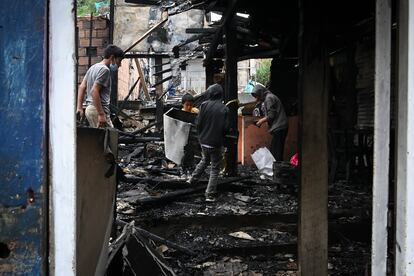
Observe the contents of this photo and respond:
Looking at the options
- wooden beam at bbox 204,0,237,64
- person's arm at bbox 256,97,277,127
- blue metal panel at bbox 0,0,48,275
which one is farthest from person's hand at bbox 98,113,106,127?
blue metal panel at bbox 0,0,48,275

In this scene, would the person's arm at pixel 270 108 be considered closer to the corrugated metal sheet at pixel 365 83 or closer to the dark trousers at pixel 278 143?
the dark trousers at pixel 278 143


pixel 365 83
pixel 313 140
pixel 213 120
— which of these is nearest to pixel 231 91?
pixel 213 120

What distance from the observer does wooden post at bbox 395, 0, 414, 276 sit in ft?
5.75

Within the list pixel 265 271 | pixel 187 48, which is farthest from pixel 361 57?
pixel 265 271

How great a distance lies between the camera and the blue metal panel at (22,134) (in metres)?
1.52

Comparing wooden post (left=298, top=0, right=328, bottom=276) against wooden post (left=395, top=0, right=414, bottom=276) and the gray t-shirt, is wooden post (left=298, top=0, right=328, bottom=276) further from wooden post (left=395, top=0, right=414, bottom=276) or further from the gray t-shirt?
the gray t-shirt

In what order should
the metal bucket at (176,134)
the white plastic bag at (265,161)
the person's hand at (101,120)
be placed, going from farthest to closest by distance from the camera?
the metal bucket at (176,134) < the white plastic bag at (265,161) < the person's hand at (101,120)

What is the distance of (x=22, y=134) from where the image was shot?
1.53m

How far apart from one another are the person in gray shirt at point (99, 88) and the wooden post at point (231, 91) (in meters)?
3.01

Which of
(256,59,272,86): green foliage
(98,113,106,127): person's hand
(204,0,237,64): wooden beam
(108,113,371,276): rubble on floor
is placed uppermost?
(256,59,272,86): green foliage

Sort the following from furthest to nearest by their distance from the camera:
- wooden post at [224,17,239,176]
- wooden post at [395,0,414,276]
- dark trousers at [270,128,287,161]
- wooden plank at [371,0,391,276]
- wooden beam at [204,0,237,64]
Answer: dark trousers at [270,128,287,161], wooden post at [224,17,239,176], wooden beam at [204,0,237,64], wooden plank at [371,0,391,276], wooden post at [395,0,414,276]

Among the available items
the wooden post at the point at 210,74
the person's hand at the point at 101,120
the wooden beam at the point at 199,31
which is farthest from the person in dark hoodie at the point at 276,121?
the person's hand at the point at 101,120

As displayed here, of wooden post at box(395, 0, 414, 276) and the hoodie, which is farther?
the hoodie

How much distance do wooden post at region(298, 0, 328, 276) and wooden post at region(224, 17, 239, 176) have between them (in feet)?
17.8
